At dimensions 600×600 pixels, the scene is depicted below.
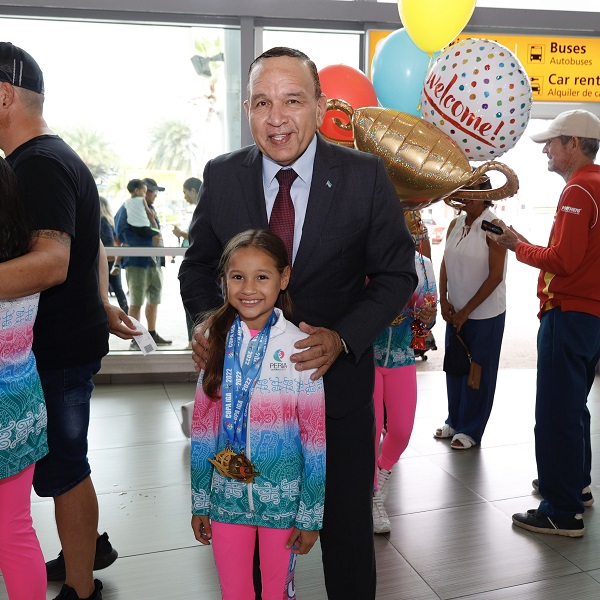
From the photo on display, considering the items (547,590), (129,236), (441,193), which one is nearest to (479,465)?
(547,590)

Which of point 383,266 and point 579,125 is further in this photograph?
point 579,125

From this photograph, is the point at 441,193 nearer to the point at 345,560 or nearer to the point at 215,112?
the point at 345,560

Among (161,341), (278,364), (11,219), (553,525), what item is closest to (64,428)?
(11,219)

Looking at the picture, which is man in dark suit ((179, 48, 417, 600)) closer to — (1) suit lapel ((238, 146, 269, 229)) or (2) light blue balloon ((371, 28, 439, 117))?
(1) suit lapel ((238, 146, 269, 229))

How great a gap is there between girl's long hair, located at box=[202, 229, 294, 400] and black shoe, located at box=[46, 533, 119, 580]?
1.25 m

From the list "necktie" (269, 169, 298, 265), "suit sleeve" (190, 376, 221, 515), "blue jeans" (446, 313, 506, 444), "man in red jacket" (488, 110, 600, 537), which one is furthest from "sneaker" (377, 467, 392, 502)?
"necktie" (269, 169, 298, 265)

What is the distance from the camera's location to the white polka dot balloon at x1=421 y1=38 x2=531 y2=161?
7.88ft

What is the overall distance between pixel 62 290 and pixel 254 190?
0.69 m

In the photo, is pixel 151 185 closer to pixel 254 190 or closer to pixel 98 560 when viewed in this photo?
pixel 98 560

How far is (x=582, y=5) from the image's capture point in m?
5.29

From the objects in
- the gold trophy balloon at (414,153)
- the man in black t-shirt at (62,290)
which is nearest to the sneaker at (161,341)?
the man in black t-shirt at (62,290)

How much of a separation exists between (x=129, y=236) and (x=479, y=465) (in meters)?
3.17

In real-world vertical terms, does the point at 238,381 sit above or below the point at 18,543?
above

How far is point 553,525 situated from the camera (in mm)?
2643
